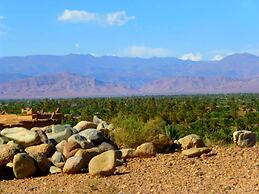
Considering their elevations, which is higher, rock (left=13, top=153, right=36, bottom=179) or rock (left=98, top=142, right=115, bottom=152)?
rock (left=98, top=142, right=115, bottom=152)

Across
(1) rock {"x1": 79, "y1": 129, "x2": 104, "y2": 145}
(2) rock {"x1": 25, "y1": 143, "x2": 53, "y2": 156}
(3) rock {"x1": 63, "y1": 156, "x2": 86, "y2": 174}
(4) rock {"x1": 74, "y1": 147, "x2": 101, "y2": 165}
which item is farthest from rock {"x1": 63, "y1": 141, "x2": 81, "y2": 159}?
(1) rock {"x1": 79, "y1": 129, "x2": 104, "y2": 145}

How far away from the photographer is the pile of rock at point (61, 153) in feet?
49.4

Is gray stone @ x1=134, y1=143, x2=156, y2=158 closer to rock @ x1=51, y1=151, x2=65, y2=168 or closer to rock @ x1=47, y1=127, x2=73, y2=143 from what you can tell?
rock @ x1=51, y1=151, x2=65, y2=168

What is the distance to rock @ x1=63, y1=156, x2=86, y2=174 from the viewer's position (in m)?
15.6

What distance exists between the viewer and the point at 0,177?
1633cm

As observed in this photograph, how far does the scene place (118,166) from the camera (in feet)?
52.5

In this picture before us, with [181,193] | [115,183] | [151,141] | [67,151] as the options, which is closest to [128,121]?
[151,141]

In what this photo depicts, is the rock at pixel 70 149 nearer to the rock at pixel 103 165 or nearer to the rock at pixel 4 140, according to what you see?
the rock at pixel 103 165

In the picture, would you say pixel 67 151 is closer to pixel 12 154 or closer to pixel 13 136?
pixel 12 154

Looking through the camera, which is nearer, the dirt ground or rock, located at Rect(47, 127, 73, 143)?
the dirt ground

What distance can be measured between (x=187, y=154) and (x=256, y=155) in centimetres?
201

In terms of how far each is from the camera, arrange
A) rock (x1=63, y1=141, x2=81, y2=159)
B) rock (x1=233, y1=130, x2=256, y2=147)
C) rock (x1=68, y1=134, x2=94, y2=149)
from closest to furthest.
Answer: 1. rock (x1=63, y1=141, x2=81, y2=159)
2. rock (x1=68, y1=134, x2=94, y2=149)
3. rock (x1=233, y1=130, x2=256, y2=147)

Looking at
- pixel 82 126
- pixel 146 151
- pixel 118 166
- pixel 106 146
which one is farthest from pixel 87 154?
pixel 82 126

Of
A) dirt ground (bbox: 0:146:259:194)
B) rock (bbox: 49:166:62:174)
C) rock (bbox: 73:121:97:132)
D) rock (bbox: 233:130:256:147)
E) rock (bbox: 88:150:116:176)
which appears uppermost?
rock (bbox: 73:121:97:132)
